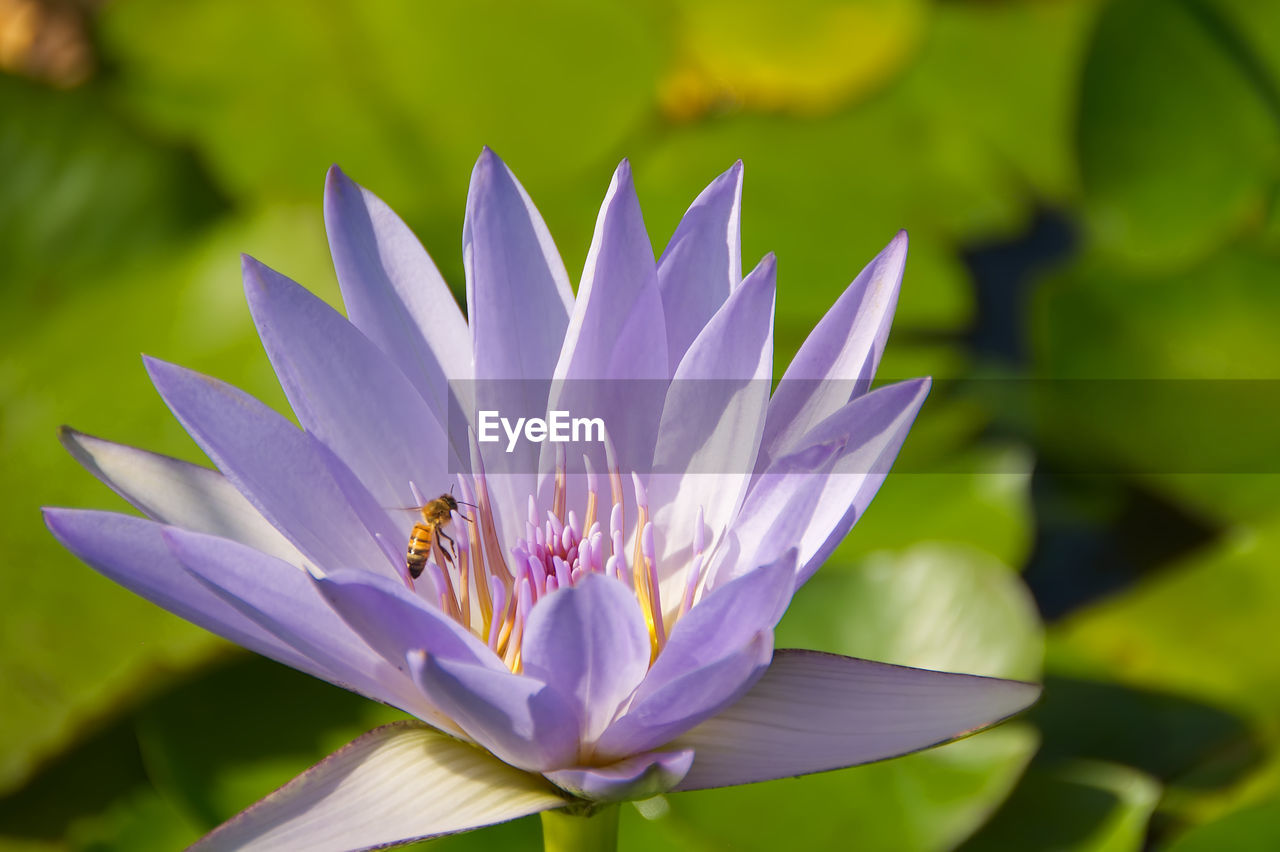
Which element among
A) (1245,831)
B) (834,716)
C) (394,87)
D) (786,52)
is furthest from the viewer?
(786,52)

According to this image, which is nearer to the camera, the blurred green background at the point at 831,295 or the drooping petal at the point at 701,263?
the drooping petal at the point at 701,263

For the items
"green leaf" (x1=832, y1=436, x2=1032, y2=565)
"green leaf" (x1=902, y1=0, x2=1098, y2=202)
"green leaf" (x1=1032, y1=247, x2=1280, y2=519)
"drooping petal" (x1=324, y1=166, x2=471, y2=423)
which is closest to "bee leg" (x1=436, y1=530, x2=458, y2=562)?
"drooping petal" (x1=324, y1=166, x2=471, y2=423)

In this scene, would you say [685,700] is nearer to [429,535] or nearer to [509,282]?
[429,535]

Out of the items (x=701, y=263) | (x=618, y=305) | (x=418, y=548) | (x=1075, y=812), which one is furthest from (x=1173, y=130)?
(x=418, y=548)

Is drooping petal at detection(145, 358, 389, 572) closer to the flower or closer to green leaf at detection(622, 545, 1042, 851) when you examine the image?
the flower

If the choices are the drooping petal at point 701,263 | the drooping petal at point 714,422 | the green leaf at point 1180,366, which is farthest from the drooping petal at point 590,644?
the green leaf at point 1180,366

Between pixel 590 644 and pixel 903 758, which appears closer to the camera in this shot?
pixel 590 644

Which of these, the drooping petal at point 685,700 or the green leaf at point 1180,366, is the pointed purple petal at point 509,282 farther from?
the green leaf at point 1180,366

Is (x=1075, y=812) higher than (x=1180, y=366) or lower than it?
lower
